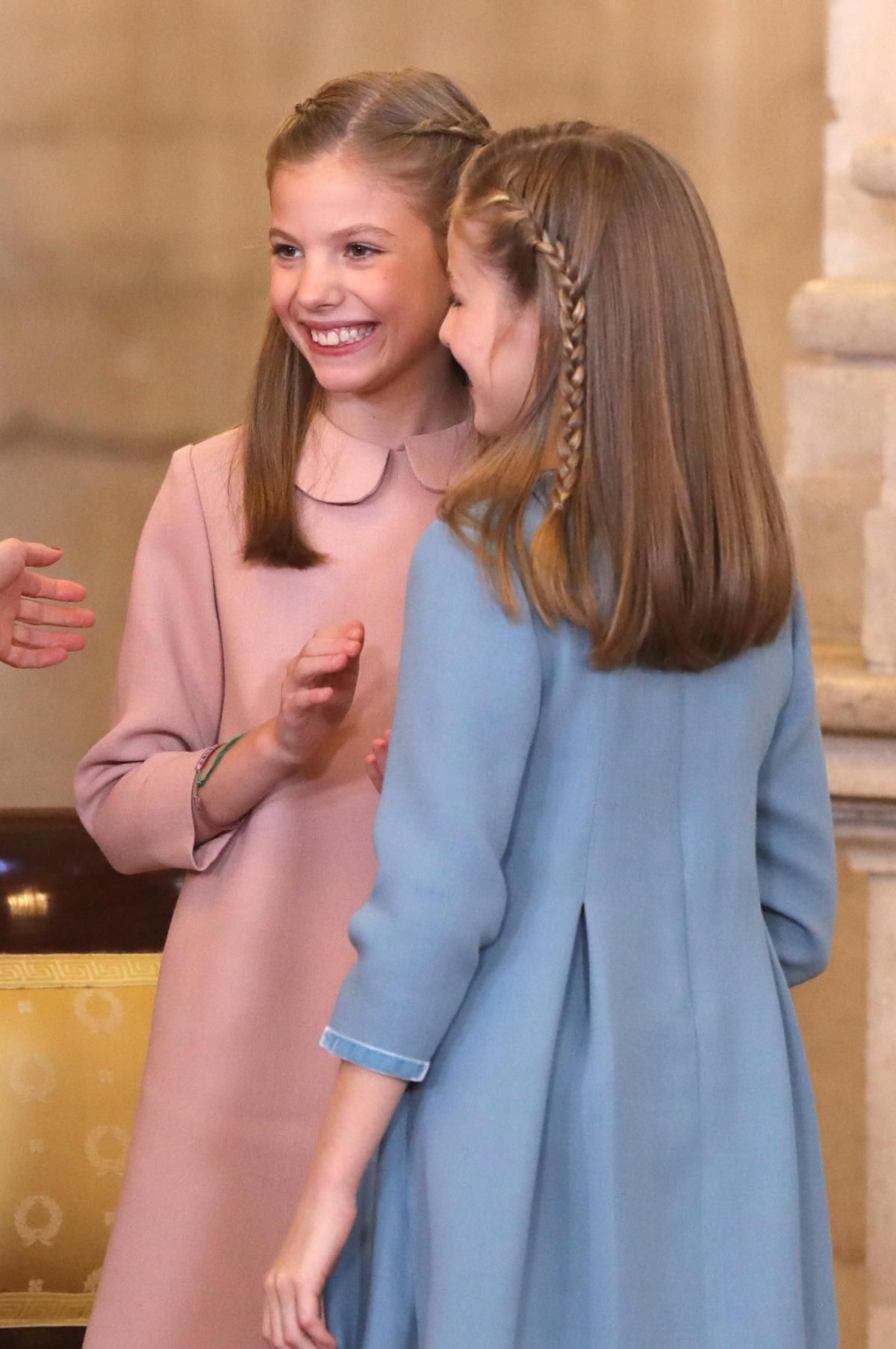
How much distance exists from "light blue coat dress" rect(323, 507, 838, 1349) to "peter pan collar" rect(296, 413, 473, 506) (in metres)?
0.47

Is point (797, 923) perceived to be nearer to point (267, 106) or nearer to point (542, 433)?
point (542, 433)

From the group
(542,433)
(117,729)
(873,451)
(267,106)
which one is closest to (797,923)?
(542,433)

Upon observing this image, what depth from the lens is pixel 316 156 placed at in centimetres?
165

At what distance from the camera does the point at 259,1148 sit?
1.58 m

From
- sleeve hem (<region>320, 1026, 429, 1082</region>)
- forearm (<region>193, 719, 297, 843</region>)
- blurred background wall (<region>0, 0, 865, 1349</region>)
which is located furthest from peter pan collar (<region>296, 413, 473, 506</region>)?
blurred background wall (<region>0, 0, 865, 1349</region>)

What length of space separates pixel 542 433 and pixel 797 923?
19.6 inches

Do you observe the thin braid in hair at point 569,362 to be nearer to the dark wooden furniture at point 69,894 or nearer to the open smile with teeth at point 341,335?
the open smile with teeth at point 341,335

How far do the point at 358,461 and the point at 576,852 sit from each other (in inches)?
23.8

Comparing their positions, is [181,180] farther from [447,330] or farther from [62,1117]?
[447,330]

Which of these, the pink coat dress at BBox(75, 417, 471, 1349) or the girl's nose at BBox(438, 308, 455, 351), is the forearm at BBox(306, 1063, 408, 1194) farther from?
the girl's nose at BBox(438, 308, 455, 351)

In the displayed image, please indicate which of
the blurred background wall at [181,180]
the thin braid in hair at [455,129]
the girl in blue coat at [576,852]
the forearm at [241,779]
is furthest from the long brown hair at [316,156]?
the blurred background wall at [181,180]

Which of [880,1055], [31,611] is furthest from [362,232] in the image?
[880,1055]

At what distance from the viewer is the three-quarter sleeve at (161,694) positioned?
1.64 meters

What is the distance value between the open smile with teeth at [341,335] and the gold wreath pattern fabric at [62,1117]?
1.01 m
